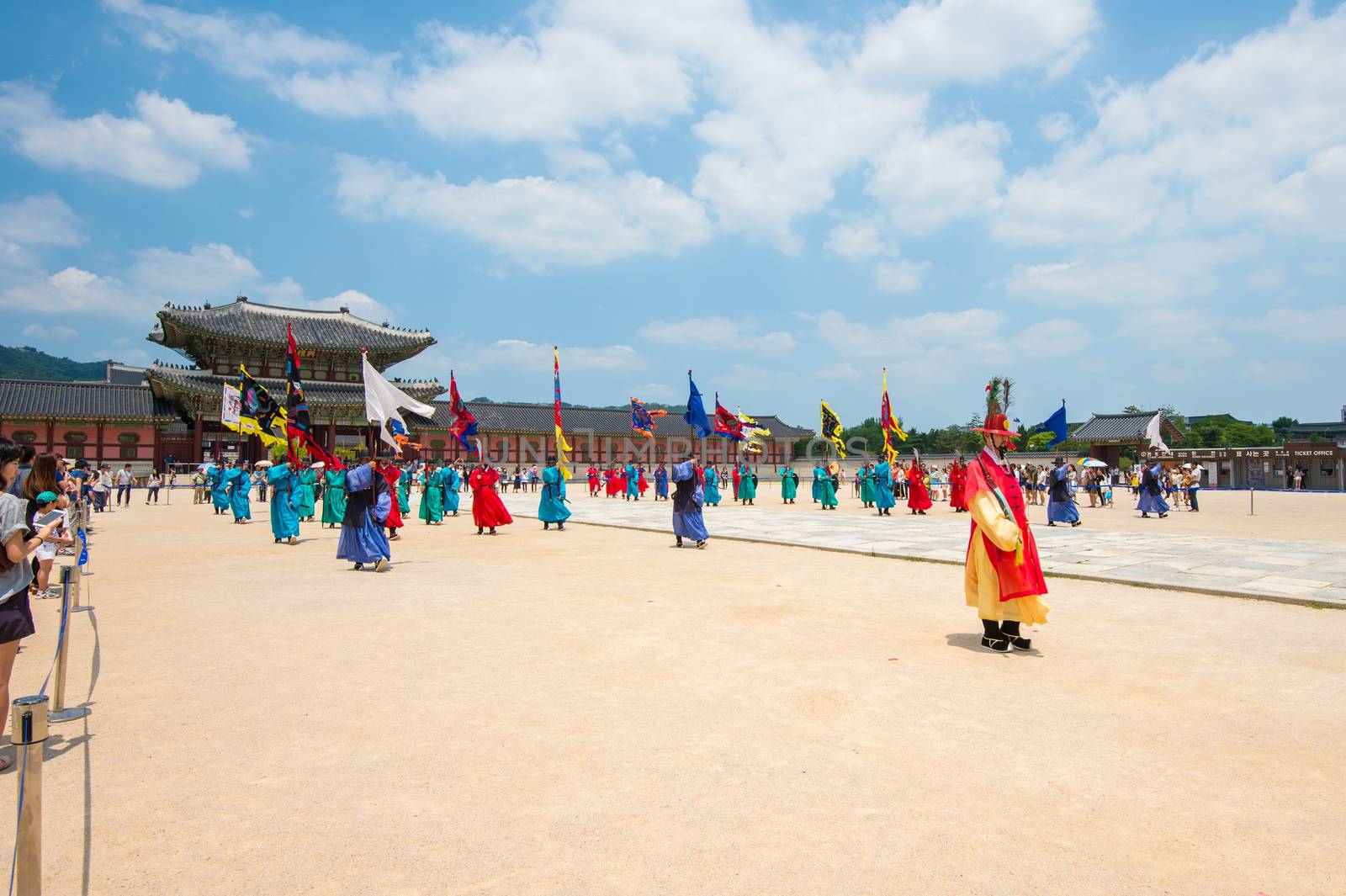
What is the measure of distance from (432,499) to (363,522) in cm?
877

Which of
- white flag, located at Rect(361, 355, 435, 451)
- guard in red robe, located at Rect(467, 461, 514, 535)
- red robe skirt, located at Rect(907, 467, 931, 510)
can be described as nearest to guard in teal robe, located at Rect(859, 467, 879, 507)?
red robe skirt, located at Rect(907, 467, 931, 510)

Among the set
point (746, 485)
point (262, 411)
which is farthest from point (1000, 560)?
point (746, 485)

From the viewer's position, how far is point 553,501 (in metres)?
15.8

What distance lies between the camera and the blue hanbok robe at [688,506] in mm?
12398

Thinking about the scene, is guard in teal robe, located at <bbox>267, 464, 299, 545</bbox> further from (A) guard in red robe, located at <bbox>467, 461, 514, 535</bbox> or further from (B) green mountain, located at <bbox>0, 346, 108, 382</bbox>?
(B) green mountain, located at <bbox>0, 346, 108, 382</bbox>

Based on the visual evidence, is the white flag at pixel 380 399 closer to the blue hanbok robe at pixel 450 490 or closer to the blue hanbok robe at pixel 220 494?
the blue hanbok robe at pixel 450 490

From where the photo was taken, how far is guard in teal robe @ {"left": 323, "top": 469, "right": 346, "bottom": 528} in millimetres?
15883

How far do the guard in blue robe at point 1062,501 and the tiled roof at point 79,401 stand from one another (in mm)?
38637

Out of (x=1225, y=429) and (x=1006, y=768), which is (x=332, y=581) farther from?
(x=1225, y=429)

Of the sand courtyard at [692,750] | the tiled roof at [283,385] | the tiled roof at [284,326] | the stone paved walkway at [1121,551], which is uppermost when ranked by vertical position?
the tiled roof at [284,326]

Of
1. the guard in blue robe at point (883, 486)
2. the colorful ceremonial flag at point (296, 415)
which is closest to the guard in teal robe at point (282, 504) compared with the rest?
the colorful ceremonial flag at point (296, 415)

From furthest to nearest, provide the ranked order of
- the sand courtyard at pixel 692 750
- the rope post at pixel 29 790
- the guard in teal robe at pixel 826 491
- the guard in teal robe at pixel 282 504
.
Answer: the guard in teal robe at pixel 826 491 < the guard in teal robe at pixel 282 504 < the sand courtyard at pixel 692 750 < the rope post at pixel 29 790

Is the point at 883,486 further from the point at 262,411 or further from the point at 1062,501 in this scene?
the point at 262,411

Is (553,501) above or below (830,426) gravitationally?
below
